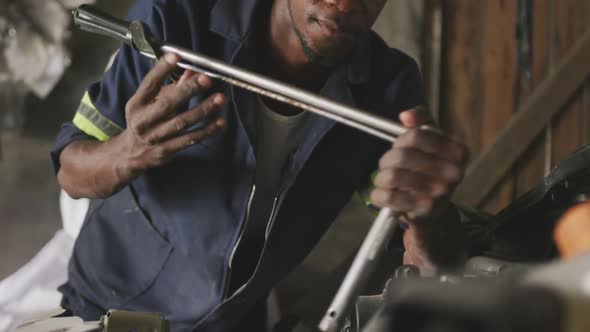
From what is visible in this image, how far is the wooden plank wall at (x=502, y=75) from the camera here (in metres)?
2.15

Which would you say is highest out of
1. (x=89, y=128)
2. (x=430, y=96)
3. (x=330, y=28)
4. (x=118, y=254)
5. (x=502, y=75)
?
(x=502, y=75)

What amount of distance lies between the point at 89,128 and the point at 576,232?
682 millimetres

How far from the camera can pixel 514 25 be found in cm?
216

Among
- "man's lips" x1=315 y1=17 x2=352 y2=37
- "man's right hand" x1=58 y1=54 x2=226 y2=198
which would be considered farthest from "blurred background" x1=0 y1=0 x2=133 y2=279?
"man's lips" x1=315 y1=17 x2=352 y2=37

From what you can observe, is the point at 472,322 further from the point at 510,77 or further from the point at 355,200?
the point at 510,77

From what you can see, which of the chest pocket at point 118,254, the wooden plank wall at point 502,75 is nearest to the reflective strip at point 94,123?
the chest pocket at point 118,254

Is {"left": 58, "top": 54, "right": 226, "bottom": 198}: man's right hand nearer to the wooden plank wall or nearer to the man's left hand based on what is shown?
the man's left hand

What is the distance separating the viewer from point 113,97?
35.1 inches

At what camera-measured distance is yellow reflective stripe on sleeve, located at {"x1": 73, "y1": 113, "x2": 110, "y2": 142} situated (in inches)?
35.1

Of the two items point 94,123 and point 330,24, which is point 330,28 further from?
point 94,123

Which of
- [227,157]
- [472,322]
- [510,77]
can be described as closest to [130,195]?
[227,157]

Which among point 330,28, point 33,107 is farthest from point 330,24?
point 33,107

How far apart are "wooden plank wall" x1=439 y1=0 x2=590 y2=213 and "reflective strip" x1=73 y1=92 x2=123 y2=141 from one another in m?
1.48

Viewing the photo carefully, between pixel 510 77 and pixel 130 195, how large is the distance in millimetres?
1581
